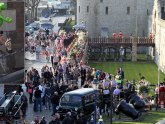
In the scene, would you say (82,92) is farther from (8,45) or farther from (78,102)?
(8,45)

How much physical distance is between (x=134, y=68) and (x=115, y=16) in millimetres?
20408

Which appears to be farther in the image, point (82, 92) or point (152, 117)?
point (152, 117)

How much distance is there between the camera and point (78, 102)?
111 feet

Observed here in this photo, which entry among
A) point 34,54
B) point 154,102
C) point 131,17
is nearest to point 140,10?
point 131,17

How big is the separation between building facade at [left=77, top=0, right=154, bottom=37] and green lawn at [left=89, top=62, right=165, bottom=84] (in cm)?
1457

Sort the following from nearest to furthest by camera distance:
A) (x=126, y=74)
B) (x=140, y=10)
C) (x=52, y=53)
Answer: (x=52, y=53) → (x=126, y=74) → (x=140, y=10)

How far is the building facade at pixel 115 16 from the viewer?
287 feet

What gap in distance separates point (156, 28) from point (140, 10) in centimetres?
1308

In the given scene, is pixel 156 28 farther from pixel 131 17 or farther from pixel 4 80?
pixel 4 80

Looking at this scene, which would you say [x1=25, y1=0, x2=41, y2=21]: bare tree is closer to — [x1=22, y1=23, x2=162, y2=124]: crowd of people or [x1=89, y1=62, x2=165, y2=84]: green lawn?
[x1=89, y1=62, x2=165, y2=84]: green lawn

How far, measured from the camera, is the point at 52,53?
5678 centimetres

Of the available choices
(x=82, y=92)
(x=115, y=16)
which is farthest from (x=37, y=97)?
(x=115, y=16)

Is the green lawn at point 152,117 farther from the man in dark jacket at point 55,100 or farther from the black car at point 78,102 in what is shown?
the man in dark jacket at point 55,100

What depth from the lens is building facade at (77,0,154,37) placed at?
87.5 m
